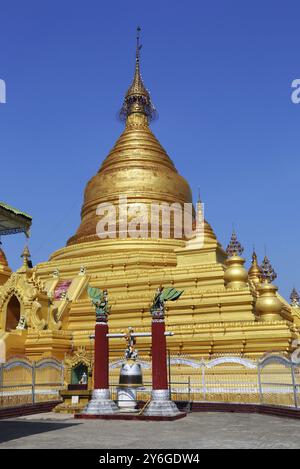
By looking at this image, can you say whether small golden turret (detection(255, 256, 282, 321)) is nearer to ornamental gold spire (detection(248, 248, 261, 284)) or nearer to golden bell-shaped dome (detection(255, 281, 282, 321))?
golden bell-shaped dome (detection(255, 281, 282, 321))

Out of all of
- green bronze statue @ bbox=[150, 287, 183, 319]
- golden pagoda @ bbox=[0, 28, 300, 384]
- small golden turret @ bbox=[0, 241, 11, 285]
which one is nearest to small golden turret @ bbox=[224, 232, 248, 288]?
golden pagoda @ bbox=[0, 28, 300, 384]

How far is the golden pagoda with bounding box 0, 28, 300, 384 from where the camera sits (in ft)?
70.5

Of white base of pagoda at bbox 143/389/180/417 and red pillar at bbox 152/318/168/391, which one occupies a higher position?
red pillar at bbox 152/318/168/391

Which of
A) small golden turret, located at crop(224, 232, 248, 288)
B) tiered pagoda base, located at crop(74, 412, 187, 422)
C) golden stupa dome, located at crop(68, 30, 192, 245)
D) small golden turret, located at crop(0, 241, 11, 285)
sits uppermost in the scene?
golden stupa dome, located at crop(68, 30, 192, 245)

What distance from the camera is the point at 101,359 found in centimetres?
1536

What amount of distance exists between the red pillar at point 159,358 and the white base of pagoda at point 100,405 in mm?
1458

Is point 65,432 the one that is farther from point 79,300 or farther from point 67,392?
point 79,300

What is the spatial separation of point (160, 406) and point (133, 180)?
2109 centimetres

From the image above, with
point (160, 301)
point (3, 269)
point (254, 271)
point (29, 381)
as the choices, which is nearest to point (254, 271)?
point (254, 271)

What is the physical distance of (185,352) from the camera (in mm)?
21609

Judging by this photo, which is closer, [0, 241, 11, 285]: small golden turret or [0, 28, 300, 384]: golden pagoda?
[0, 28, 300, 384]: golden pagoda

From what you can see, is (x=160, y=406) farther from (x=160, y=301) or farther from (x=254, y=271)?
(x=254, y=271)

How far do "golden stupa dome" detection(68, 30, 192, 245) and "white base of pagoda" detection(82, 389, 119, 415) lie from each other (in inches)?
677
